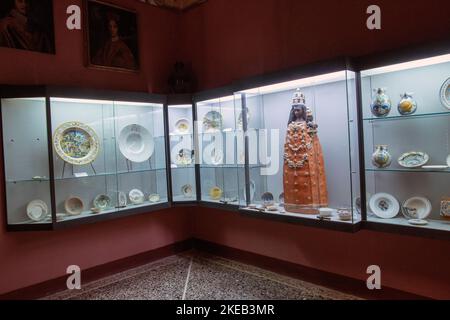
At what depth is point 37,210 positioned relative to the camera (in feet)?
9.34

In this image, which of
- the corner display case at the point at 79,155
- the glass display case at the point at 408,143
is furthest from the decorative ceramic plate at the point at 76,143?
the glass display case at the point at 408,143

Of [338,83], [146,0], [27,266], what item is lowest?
[27,266]

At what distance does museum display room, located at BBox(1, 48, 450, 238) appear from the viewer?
228 centimetres

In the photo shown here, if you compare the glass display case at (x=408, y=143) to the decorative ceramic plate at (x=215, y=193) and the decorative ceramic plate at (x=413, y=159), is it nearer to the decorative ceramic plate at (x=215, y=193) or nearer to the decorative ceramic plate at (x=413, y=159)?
the decorative ceramic plate at (x=413, y=159)

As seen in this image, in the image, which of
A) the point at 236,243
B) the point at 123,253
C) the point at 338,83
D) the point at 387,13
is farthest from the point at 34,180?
the point at 387,13

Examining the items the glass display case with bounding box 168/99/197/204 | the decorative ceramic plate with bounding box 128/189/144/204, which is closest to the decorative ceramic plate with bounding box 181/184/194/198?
the glass display case with bounding box 168/99/197/204

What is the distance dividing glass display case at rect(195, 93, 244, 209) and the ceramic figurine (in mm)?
1266

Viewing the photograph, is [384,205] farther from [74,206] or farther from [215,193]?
[74,206]

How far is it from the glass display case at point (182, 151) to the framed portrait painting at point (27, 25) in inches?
53.5

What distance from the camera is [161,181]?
11.9ft

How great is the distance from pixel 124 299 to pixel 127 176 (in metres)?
1.22

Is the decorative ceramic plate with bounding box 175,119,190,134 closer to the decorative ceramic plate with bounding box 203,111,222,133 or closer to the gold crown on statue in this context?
the decorative ceramic plate with bounding box 203,111,222,133

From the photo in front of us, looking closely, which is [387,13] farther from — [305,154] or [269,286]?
[269,286]

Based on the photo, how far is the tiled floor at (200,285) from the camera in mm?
2822
